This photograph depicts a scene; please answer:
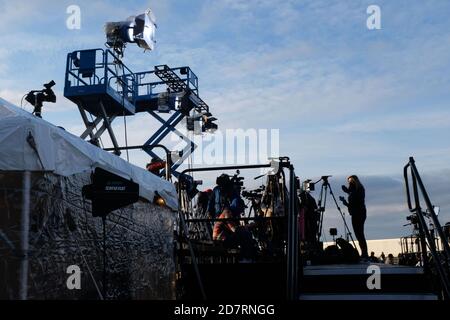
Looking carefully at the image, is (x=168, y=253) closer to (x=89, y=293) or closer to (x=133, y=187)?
(x=89, y=293)

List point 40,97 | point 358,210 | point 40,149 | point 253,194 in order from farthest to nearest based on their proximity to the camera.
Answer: point 253,194
point 358,210
point 40,97
point 40,149

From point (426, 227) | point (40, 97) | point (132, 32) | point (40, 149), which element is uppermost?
point (132, 32)

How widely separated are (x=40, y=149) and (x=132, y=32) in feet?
59.0

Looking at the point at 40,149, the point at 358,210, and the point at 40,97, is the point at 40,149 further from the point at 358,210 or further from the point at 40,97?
the point at 358,210

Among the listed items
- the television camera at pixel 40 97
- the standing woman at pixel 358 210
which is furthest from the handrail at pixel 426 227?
the television camera at pixel 40 97

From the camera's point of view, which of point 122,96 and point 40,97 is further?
point 122,96

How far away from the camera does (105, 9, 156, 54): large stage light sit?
20.5 metres

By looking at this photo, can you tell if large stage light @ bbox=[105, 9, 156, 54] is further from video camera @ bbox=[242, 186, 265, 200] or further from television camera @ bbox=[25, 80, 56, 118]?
television camera @ bbox=[25, 80, 56, 118]

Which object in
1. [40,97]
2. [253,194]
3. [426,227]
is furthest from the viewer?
[253,194]

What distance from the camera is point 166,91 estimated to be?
23172mm

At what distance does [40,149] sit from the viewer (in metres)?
4.27

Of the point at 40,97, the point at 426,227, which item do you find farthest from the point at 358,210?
the point at 40,97

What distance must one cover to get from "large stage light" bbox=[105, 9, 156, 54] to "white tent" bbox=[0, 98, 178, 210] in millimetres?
16148
